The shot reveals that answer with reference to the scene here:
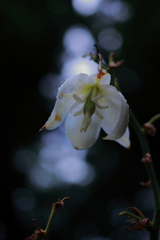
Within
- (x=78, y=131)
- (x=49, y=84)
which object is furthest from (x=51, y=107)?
(x=78, y=131)

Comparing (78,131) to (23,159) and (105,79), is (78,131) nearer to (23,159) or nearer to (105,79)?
(105,79)

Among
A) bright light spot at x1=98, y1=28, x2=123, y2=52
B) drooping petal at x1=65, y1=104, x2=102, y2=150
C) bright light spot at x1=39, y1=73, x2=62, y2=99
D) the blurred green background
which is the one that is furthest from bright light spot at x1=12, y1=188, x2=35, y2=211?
drooping petal at x1=65, y1=104, x2=102, y2=150

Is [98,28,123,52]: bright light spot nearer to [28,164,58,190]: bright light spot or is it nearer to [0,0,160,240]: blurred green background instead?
[0,0,160,240]: blurred green background

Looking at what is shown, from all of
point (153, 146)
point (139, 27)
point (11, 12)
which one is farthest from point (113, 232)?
point (11, 12)

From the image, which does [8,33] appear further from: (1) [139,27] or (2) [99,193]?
(2) [99,193]

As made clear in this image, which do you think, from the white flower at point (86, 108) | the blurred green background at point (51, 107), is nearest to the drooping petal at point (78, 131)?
the white flower at point (86, 108)

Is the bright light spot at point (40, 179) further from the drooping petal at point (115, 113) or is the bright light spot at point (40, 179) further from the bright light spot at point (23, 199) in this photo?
the drooping petal at point (115, 113)
